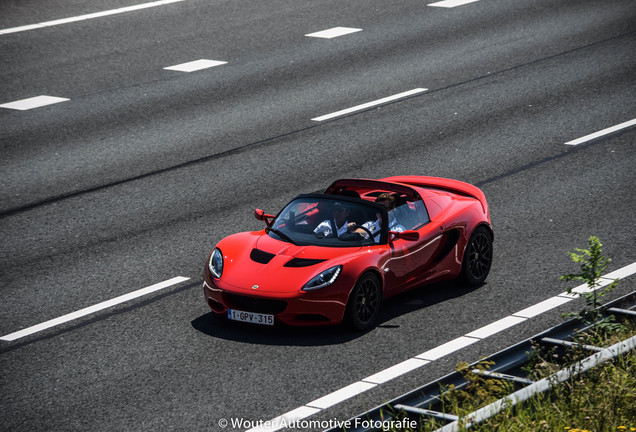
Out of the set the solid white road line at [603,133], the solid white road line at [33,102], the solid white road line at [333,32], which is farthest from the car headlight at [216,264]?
the solid white road line at [333,32]

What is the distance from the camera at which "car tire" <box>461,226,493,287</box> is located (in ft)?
34.4

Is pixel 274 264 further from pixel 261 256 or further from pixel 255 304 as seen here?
pixel 255 304

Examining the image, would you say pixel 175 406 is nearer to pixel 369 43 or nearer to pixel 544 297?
pixel 544 297

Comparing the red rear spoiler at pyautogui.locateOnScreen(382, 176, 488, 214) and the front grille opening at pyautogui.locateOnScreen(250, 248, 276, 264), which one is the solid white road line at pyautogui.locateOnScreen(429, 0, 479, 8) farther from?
the front grille opening at pyautogui.locateOnScreen(250, 248, 276, 264)

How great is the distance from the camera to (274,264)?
31.2ft

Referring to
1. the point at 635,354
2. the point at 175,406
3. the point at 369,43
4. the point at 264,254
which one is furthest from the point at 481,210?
the point at 369,43

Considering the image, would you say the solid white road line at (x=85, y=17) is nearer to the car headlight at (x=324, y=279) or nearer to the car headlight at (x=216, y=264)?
the car headlight at (x=216, y=264)

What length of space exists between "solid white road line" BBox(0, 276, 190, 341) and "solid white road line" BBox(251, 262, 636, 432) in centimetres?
300

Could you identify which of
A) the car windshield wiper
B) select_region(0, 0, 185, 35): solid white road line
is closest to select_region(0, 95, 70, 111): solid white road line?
select_region(0, 0, 185, 35): solid white road line

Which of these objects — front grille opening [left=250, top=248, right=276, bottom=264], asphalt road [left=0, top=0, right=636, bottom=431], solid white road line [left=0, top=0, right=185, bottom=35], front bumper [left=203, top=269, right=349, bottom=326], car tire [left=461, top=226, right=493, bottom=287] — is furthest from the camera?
solid white road line [left=0, top=0, right=185, bottom=35]

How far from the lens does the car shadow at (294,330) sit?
9.22 m

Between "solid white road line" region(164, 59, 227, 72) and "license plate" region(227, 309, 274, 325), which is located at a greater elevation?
"solid white road line" region(164, 59, 227, 72)

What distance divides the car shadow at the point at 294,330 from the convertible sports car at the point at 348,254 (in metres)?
0.16

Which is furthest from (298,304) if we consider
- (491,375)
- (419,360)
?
(491,375)
